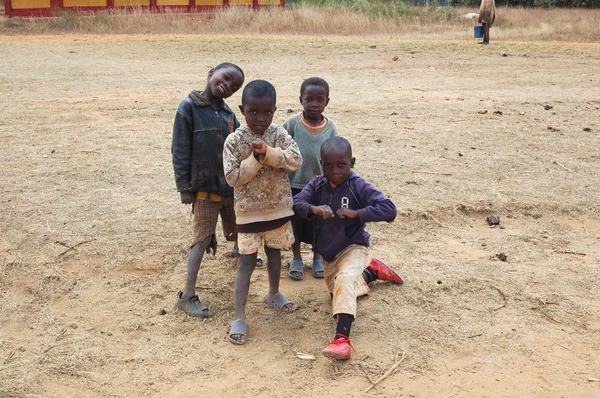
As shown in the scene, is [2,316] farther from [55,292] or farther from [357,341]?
[357,341]

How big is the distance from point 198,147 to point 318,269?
1215 mm

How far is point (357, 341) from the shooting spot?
3.56 metres

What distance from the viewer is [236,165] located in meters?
3.38

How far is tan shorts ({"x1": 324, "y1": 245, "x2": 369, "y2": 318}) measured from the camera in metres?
3.42

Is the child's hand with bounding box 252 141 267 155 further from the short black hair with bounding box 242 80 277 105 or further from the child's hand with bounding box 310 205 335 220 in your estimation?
the child's hand with bounding box 310 205 335 220

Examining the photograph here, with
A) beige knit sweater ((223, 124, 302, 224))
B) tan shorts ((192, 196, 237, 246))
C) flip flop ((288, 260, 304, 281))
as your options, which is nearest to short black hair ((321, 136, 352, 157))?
beige knit sweater ((223, 124, 302, 224))

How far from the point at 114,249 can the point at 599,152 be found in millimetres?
5110

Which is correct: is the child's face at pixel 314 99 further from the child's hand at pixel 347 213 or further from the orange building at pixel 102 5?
the orange building at pixel 102 5

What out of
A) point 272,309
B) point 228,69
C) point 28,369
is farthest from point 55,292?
point 228,69

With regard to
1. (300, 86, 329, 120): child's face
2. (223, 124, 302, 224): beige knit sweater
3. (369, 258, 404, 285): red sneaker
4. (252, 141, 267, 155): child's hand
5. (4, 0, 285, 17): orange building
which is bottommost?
(369, 258, 404, 285): red sneaker

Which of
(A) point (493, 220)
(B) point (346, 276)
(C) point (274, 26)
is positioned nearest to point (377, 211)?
(B) point (346, 276)

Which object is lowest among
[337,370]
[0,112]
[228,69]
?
[337,370]

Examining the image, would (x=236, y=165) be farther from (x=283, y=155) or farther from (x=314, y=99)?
(x=314, y=99)

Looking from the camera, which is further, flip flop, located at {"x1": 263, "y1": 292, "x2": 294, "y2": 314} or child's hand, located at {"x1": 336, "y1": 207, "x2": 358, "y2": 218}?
flip flop, located at {"x1": 263, "y1": 292, "x2": 294, "y2": 314}
